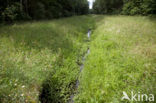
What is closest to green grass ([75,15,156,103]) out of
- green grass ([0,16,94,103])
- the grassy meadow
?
the grassy meadow

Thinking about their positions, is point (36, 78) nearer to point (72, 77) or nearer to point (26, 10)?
point (72, 77)

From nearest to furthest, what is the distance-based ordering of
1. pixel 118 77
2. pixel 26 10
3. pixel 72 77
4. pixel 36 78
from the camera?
pixel 36 78
pixel 118 77
pixel 72 77
pixel 26 10

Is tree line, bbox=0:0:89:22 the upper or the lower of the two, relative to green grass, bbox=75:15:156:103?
upper

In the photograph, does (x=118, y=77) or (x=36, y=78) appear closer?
(x=36, y=78)

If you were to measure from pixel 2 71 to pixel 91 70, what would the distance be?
139 inches

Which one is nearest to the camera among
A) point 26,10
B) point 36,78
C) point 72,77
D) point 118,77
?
point 36,78

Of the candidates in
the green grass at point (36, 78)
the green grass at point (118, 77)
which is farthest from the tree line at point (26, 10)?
the green grass at point (118, 77)

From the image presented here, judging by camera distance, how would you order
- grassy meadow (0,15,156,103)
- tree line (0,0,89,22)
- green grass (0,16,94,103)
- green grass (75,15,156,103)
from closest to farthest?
→ green grass (0,16,94,103), grassy meadow (0,15,156,103), green grass (75,15,156,103), tree line (0,0,89,22)

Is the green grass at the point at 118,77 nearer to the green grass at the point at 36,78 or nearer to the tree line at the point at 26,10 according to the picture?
the green grass at the point at 36,78

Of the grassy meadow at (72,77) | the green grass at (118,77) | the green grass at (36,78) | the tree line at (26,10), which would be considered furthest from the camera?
the tree line at (26,10)

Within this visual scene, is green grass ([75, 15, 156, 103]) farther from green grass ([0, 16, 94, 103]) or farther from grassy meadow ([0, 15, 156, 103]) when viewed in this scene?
green grass ([0, 16, 94, 103])

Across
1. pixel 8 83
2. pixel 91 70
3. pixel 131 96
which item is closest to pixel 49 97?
pixel 8 83

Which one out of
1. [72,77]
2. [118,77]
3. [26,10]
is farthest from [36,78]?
[26,10]

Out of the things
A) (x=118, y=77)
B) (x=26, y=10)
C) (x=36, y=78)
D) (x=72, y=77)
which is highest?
(x=26, y=10)
